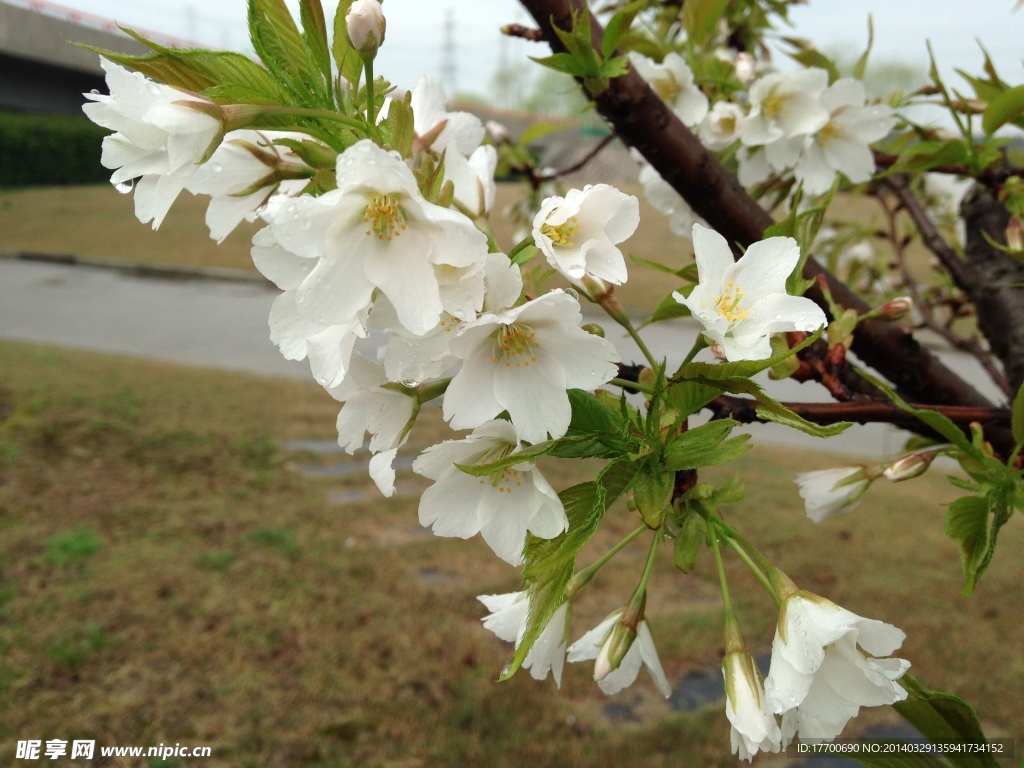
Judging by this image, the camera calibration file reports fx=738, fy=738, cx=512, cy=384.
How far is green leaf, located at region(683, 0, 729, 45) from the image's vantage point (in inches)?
48.8

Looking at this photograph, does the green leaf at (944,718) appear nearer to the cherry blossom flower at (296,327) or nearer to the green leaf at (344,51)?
the cherry blossom flower at (296,327)

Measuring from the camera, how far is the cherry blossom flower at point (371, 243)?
0.48 metres

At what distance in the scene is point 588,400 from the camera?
579 mm

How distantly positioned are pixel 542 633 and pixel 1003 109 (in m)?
0.98

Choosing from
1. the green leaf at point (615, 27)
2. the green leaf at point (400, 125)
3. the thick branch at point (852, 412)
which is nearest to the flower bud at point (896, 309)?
the thick branch at point (852, 412)

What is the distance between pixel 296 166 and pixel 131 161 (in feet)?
0.42

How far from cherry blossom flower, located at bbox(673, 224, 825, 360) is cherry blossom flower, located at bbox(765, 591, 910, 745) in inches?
9.8

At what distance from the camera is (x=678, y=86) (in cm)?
134

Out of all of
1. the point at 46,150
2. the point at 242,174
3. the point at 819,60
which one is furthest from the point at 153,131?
the point at 46,150

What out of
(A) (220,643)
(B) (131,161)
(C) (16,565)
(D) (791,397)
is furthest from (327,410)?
(B) (131,161)

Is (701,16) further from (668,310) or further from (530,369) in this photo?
(530,369)

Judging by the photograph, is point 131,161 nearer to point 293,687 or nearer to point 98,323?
point 293,687

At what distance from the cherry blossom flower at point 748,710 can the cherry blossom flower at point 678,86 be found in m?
0.97

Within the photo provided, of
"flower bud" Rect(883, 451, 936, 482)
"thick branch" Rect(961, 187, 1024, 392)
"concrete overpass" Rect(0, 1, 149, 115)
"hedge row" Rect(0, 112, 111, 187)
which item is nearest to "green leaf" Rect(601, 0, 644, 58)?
"flower bud" Rect(883, 451, 936, 482)
